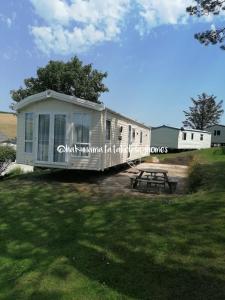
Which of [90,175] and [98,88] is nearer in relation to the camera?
[90,175]

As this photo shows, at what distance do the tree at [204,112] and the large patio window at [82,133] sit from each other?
195 feet

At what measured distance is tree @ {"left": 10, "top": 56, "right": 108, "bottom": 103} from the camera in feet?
134

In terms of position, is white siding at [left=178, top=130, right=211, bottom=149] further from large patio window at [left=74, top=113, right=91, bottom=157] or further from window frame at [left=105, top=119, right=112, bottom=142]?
large patio window at [left=74, top=113, right=91, bottom=157]

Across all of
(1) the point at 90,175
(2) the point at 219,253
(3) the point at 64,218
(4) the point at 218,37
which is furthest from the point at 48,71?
(2) the point at 219,253

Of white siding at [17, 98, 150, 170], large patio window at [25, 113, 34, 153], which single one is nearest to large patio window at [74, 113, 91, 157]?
white siding at [17, 98, 150, 170]

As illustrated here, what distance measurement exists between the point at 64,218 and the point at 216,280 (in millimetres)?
3834

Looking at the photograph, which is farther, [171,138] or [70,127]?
[171,138]

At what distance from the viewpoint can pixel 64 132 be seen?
12.0m

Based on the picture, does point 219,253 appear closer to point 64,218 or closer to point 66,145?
point 64,218

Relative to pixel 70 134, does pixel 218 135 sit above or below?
above

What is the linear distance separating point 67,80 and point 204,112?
37.0 metres

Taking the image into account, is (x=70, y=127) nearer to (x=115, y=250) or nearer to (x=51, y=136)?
(x=51, y=136)

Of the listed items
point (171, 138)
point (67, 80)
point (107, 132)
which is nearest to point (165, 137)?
point (171, 138)

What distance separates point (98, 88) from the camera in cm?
4294
